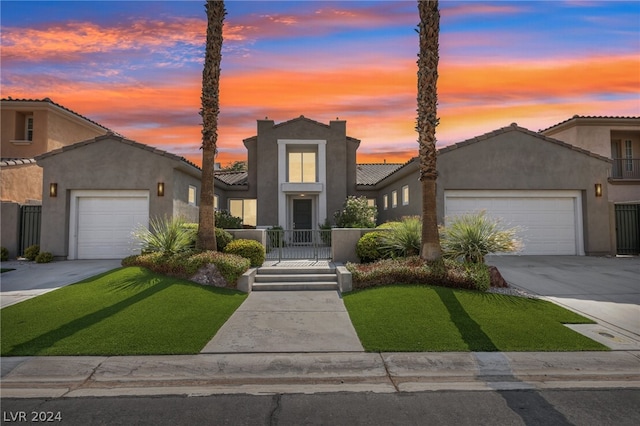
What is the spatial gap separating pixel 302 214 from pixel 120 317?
1489cm

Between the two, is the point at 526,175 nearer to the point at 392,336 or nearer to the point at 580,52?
the point at 580,52

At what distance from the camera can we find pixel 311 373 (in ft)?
15.9

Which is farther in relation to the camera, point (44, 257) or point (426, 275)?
point (44, 257)

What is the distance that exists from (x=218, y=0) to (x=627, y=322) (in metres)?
13.5

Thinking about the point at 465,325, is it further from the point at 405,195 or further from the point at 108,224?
the point at 108,224

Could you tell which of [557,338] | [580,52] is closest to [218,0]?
[580,52]

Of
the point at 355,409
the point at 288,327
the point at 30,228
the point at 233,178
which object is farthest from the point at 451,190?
the point at 30,228

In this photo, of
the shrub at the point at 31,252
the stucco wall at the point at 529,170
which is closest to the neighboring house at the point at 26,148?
the shrub at the point at 31,252

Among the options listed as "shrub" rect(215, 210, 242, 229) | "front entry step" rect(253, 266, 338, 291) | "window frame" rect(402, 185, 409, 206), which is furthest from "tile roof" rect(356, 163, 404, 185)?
"front entry step" rect(253, 266, 338, 291)

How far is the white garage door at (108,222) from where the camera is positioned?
46.5 ft

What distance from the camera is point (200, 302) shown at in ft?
26.2

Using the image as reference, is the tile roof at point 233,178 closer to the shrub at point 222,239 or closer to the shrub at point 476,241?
the shrub at point 222,239

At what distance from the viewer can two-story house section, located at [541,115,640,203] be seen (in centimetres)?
2064

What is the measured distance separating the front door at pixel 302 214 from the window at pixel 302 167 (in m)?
1.39
